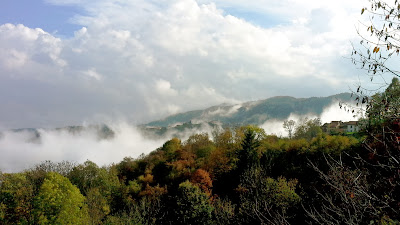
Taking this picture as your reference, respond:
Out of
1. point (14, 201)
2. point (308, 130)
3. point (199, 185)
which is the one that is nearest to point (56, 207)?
point (14, 201)

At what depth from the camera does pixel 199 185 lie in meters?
39.7

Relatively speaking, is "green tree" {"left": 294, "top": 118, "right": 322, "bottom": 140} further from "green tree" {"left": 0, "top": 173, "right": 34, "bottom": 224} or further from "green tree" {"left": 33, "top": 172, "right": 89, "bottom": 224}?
A: "green tree" {"left": 0, "top": 173, "right": 34, "bottom": 224}

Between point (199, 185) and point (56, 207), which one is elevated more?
point (56, 207)

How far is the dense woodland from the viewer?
986 inches

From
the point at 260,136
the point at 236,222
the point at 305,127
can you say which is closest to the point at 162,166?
the point at 260,136

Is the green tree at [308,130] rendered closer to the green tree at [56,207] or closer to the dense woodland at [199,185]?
the dense woodland at [199,185]

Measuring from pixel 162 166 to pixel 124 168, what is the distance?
1014 centimetres

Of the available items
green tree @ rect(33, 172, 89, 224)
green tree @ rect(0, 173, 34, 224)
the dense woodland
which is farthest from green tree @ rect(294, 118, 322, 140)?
green tree @ rect(0, 173, 34, 224)

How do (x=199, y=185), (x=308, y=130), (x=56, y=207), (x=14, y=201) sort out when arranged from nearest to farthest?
(x=56, y=207), (x=14, y=201), (x=199, y=185), (x=308, y=130)

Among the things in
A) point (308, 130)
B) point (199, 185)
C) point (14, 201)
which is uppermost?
point (308, 130)

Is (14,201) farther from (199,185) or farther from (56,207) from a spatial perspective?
(199,185)

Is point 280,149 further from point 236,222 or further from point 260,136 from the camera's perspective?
point 236,222

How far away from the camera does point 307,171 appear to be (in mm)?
38719

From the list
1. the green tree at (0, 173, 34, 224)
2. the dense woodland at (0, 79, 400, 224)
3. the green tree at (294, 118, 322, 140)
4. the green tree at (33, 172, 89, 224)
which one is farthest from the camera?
the green tree at (294, 118, 322, 140)
